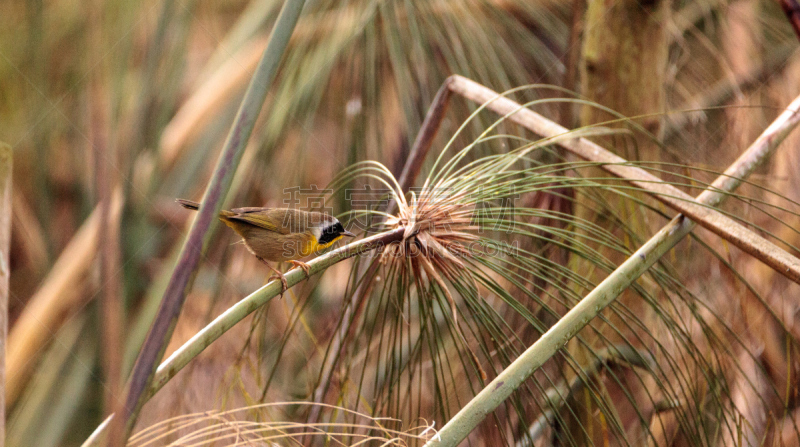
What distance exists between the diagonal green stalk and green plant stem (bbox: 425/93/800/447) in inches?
17.8

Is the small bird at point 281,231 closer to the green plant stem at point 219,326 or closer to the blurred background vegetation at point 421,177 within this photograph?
the blurred background vegetation at point 421,177

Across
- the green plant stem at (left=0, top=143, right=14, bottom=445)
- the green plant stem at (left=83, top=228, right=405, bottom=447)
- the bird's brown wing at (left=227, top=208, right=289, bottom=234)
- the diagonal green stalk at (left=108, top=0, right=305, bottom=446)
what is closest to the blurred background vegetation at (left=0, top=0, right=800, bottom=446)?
the bird's brown wing at (left=227, top=208, right=289, bottom=234)

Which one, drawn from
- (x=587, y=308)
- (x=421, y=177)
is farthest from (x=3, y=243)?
(x=421, y=177)

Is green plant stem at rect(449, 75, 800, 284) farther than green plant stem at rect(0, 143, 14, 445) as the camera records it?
Yes

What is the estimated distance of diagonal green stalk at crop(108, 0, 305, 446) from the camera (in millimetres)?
664

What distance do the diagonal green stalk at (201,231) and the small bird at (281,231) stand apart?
1.35 m

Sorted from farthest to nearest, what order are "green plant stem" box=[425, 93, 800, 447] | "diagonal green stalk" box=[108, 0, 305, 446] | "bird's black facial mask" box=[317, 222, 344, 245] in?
"bird's black facial mask" box=[317, 222, 344, 245] < "green plant stem" box=[425, 93, 800, 447] < "diagonal green stalk" box=[108, 0, 305, 446]

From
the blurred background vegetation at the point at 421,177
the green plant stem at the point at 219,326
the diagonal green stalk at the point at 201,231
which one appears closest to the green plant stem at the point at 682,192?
the blurred background vegetation at the point at 421,177

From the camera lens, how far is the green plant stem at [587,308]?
0.90m

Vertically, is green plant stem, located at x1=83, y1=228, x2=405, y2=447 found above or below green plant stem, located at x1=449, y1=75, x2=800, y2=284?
below

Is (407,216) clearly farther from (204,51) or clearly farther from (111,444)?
(204,51)

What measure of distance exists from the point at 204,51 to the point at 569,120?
5.87ft

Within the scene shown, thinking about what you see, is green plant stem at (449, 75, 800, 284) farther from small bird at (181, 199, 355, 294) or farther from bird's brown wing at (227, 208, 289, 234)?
bird's brown wing at (227, 208, 289, 234)

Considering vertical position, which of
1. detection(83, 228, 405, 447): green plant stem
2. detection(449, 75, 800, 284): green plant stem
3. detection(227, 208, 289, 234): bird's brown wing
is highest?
detection(227, 208, 289, 234): bird's brown wing
